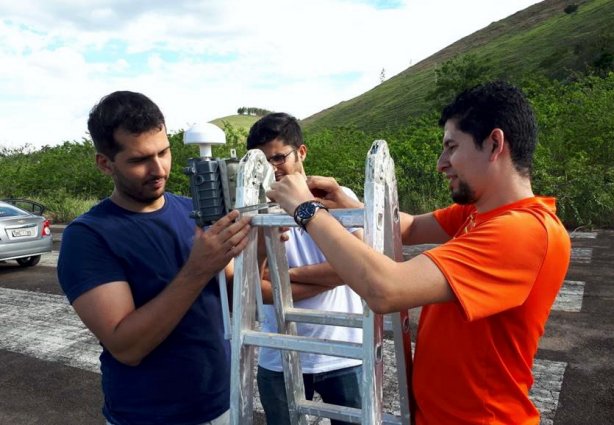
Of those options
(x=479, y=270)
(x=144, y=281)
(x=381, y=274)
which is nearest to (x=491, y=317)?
(x=479, y=270)

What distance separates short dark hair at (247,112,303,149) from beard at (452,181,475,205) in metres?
1.45

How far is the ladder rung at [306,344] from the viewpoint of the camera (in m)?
1.67

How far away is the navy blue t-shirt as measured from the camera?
200cm

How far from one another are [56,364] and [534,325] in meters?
4.84

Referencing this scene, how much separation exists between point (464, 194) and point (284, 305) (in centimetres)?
84

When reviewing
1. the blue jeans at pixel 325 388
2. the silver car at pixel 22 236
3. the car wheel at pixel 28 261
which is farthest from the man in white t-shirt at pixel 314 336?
the car wheel at pixel 28 261

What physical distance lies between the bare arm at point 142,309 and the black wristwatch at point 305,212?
37cm

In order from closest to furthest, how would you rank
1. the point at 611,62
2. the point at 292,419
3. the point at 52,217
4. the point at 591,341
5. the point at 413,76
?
the point at 292,419 < the point at 591,341 < the point at 52,217 < the point at 611,62 < the point at 413,76

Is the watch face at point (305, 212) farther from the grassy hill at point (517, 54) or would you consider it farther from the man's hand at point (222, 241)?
the grassy hill at point (517, 54)

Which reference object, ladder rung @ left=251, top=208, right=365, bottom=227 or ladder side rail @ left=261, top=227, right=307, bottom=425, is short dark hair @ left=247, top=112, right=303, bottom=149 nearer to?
ladder side rail @ left=261, top=227, right=307, bottom=425

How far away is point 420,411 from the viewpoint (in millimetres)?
1834

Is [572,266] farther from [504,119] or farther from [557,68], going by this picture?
[557,68]

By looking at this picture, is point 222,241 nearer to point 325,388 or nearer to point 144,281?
point 144,281

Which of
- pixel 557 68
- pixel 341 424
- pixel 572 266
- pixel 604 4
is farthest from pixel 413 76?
pixel 341 424
